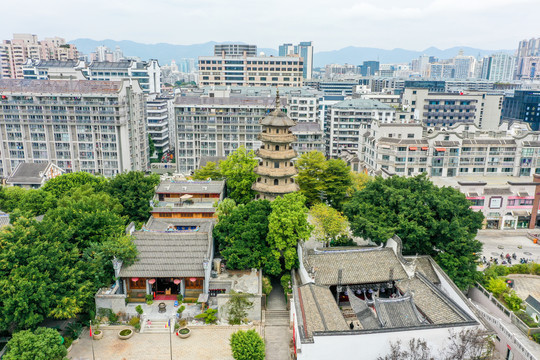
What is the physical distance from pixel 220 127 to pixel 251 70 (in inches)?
2522

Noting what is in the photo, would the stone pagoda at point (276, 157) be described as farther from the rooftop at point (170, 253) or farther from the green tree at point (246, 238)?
the rooftop at point (170, 253)

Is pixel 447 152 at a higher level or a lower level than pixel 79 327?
higher

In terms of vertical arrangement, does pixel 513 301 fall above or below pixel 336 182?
below

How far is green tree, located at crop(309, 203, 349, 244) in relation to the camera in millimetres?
44812

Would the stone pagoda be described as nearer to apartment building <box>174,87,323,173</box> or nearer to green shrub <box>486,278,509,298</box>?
green shrub <box>486,278,509,298</box>

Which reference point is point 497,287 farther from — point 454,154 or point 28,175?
point 28,175

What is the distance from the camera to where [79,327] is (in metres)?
34.3

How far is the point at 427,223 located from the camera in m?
41.2

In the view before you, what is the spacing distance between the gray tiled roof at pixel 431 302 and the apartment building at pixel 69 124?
65874 mm

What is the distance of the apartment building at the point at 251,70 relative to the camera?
144 metres

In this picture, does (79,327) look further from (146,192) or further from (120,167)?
(120,167)

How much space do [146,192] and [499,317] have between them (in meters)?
41.4

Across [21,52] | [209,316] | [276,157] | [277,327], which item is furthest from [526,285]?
[21,52]

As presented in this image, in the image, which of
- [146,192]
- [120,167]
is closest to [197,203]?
[146,192]
